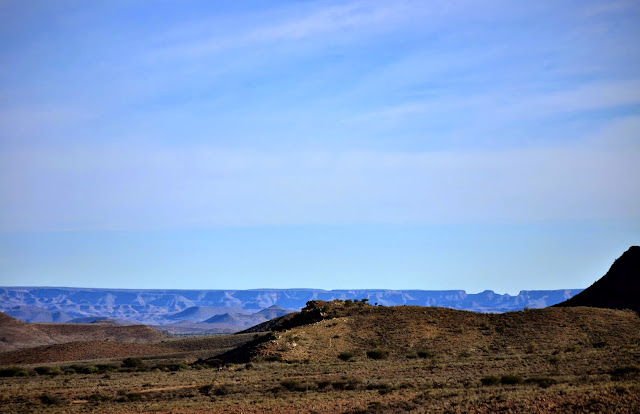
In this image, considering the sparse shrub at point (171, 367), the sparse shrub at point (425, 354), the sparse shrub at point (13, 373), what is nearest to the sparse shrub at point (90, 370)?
the sparse shrub at point (13, 373)

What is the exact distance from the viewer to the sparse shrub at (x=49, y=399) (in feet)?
137

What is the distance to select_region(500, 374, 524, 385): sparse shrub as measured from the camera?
40.1 m

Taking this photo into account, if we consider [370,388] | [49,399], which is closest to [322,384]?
[370,388]

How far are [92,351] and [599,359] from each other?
7403 cm

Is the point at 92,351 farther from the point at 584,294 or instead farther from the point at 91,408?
the point at 91,408

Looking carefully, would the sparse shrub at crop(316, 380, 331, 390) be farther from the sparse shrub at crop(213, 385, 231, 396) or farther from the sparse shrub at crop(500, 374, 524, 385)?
the sparse shrub at crop(500, 374, 524, 385)

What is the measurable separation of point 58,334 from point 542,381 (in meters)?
147

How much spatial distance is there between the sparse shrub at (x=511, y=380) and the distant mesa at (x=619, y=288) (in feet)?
147

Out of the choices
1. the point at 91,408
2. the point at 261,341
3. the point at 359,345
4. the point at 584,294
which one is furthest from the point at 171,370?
the point at 584,294

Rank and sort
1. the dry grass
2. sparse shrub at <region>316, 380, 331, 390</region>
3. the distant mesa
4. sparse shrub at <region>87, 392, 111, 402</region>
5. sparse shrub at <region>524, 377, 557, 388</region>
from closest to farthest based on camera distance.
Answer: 1. the dry grass
2. sparse shrub at <region>524, 377, 557, 388</region>
3. sparse shrub at <region>87, 392, 111, 402</region>
4. sparse shrub at <region>316, 380, 331, 390</region>
5. the distant mesa

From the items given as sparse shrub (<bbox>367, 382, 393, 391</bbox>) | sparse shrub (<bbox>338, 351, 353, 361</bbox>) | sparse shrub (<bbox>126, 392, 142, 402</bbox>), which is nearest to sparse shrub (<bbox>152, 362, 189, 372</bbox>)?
sparse shrub (<bbox>338, 351, 353, 361</bbox>)

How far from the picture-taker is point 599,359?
48750mm

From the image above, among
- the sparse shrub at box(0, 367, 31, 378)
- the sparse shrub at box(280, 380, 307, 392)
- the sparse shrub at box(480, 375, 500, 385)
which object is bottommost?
the sparse shrub at box(0, 367, 31, 378)

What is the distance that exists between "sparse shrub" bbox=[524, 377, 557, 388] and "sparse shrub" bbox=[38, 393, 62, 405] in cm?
2406
